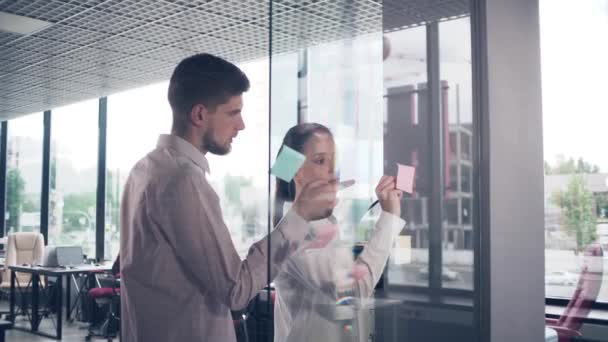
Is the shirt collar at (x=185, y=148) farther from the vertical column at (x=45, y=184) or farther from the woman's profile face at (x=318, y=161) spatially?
the vertical column at (x=45, y=184)

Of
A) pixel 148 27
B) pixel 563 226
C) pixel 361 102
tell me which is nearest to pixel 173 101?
pixel 361 102

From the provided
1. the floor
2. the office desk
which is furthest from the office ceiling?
the floor

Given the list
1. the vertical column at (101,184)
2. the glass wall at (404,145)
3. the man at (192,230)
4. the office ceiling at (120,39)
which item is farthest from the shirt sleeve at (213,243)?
the vertical column at (101,184)

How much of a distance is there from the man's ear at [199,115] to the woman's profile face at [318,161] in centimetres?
30

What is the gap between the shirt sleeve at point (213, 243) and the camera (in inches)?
50.5

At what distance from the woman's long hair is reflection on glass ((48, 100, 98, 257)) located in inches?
264

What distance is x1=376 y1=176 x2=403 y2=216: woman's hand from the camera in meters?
1.27

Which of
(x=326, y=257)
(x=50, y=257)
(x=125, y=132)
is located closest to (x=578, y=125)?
(x=326, y=257)

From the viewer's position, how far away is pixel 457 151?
1.26 m

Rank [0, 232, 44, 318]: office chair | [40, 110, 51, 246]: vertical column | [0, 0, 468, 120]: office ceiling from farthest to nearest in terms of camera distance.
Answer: [40, 110, 51, 246]: vertical column → [0, 232, 44, 318]: office chair → [0, 0, 468, 120]: office ceiling

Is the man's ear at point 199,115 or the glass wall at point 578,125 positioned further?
the glass wall at point 578,125

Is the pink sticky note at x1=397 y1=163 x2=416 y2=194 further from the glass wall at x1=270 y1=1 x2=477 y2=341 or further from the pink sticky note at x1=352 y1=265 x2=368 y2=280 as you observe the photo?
the pink sticky note at x1=352 y1=265 x2=368 y2=280

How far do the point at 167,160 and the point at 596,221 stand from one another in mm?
3517

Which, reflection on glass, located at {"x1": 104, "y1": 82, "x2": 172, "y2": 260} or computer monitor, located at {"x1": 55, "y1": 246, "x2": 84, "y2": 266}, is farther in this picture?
computer monitor, located at {"x1": 55, "y1": 246, "x2": 84, "y2": 266}
